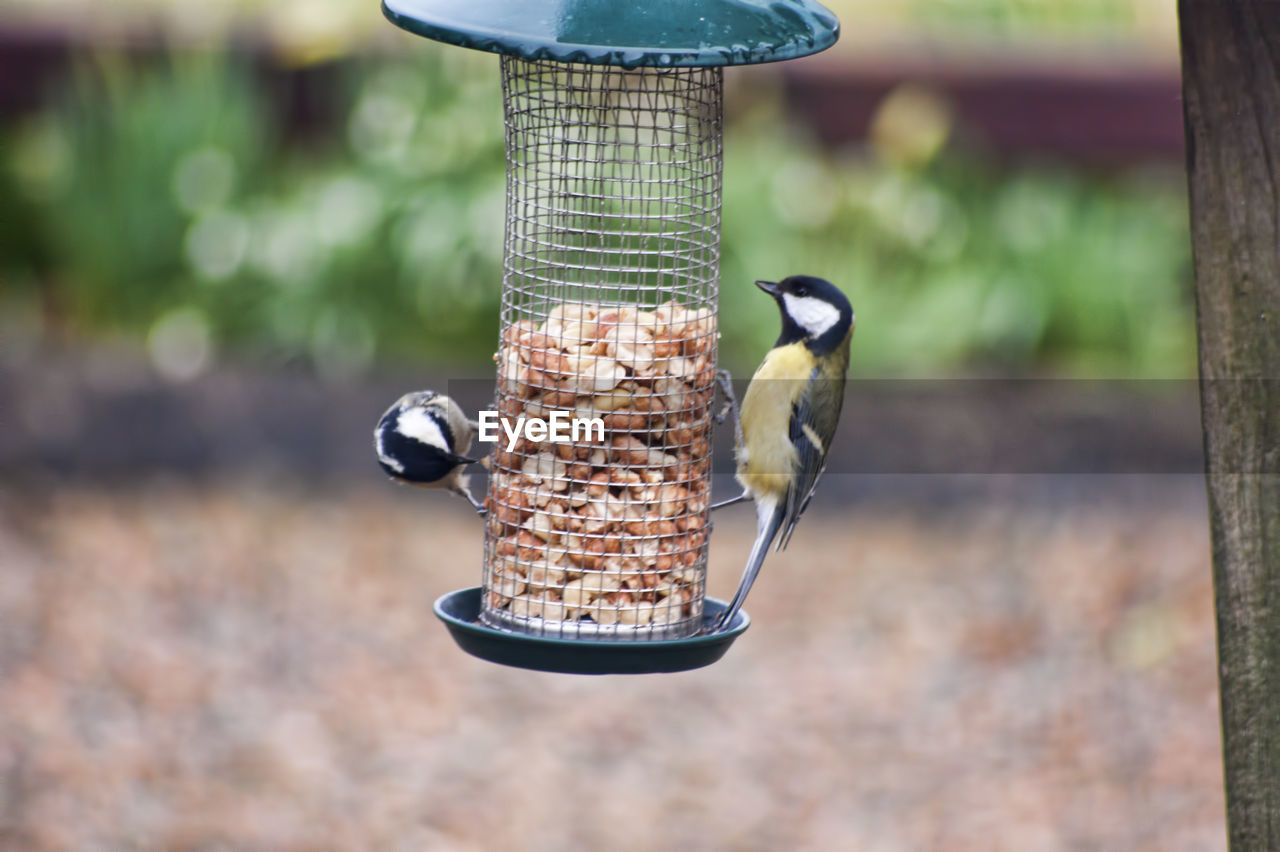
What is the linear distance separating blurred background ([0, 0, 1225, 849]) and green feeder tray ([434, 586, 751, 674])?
3.36m

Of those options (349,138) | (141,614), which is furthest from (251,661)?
(349,138)

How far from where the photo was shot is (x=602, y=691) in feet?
22.9

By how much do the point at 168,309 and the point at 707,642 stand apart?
243 inches

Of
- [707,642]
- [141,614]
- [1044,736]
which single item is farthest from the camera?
[141,614]

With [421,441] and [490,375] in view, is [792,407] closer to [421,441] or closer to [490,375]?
[421,441]

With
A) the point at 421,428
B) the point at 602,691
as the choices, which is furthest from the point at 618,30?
the point at 602,691

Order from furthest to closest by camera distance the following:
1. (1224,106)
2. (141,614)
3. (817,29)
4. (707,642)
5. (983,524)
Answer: (983,524)
(141,614)
(707,642)
(817,29)
(1224,106)

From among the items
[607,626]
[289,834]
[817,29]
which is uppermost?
[817,29]

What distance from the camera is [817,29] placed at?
10.00ft

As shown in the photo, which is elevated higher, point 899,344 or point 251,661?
point 899,344

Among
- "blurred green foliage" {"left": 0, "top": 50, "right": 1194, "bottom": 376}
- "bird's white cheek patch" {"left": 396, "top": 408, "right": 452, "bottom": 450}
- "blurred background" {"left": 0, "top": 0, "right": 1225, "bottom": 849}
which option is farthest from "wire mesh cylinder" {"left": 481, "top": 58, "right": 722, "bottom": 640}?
"blurred green foliage" {"left": 0, "top": 50, "right": 1194, "bottom": 376}

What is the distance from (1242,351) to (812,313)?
164cm

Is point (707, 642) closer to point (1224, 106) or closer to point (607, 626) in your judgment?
point (607, 626)

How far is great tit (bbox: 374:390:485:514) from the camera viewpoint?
159 inches
